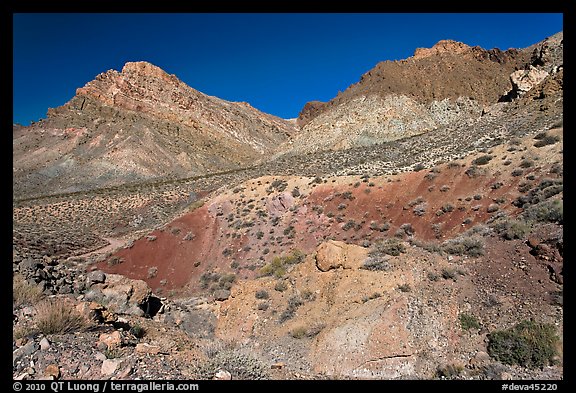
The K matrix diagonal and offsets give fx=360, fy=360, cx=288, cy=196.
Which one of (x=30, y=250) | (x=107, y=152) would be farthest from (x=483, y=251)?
(x=107, y=152)

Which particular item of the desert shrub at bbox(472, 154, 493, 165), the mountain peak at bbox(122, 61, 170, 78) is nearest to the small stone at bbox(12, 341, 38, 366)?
the desert shrub at bbox(472, 154, 493, 165)

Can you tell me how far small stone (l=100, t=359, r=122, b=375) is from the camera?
527 cm

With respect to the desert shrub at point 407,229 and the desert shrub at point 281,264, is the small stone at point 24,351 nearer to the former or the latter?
the desert shrub at point 281,264

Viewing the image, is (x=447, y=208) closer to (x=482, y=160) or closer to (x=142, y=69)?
(x=482, y=160)

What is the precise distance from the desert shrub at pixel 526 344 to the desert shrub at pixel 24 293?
372 inches

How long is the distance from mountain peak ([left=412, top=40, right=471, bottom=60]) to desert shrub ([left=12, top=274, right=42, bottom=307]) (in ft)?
223

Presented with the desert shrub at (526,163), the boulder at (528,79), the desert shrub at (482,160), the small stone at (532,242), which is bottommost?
the small stone at (532,242)

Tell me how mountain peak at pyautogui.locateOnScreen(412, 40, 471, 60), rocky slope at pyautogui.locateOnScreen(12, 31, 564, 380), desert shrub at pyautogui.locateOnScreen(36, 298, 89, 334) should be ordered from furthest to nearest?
mountain peak at pyautogui.locateOnScreen(412, 40, 471, 60)
rocky slope at pyautogui.locateOnScreen(12, 31, 564, 380)
desert shrub at pyautogui.locateOnScreen(36, 298, 89, 334)

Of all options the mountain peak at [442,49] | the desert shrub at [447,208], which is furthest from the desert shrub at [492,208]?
the mountain peak at [442,49]

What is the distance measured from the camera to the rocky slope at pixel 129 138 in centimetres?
6588

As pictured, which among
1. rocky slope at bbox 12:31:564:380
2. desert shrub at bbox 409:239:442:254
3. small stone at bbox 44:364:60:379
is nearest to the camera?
small stone at bbox 44:364:60:379

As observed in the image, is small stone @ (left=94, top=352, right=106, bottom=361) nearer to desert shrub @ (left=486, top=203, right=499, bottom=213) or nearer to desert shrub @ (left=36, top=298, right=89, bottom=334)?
desert shrub @ (left=36, top=298, right=89, bottom=334)
